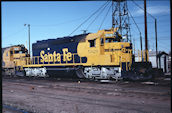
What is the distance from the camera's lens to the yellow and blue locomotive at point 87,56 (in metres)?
14.0

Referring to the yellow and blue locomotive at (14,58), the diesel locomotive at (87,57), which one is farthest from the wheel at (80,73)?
the yellow and blue locomotive at (14,58)

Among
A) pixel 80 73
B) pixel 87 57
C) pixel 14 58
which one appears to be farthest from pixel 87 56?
pixel 14 58

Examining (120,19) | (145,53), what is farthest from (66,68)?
(120,19)

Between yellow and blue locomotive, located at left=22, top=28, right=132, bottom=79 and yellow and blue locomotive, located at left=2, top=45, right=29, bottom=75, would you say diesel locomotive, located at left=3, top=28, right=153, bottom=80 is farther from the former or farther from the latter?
yellow and blue locomotive, located at left=2, top=45, right=29, bottom=75

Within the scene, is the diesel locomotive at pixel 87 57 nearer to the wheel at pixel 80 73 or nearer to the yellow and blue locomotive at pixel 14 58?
the wheel at pixel 80 73

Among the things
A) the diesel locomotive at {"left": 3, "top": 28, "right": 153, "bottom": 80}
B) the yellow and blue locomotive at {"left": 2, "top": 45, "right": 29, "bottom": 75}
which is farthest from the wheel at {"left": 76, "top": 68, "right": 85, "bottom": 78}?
the yellow and blue locomotive at {"left": 2, "top": 45, "right": 29, "bottom": 75}

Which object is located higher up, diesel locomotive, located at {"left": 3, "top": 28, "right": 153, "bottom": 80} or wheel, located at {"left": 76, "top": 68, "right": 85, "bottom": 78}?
diesel locomotive, located at {"left": 3, "top": 28, "right": 153, "bottom": 80}

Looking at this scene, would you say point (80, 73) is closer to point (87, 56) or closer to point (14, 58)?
point (87, 56)

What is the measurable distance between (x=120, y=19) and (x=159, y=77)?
23306 mm

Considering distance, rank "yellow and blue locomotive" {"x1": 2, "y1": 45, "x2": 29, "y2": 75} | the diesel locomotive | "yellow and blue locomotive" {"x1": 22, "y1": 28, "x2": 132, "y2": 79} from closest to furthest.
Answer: the diesel locomotive
"yellow and blue locomotive" {"x1": 22, "y1": 28, "x2": 132, "y2": 79}
"yellow and blue locomotive" {"x1": 2, "y1": 45, "x2": 29, "y2": 75}

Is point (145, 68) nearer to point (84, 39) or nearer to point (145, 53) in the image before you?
point (145, 53)

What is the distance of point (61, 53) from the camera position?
57.1 ft

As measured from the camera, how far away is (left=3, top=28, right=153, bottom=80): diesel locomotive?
13859mm

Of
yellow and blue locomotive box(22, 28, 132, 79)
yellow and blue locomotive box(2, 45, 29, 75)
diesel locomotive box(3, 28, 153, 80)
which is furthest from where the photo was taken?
yellow and blue locomotive box(2, 45, 29, 75)
